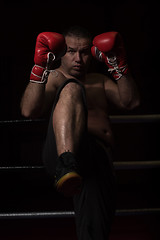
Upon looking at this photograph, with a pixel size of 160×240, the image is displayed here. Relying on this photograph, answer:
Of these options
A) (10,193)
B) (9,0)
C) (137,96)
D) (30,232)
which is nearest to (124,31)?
(9,0)

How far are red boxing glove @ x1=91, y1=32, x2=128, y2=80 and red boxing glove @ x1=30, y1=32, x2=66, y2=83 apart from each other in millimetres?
171

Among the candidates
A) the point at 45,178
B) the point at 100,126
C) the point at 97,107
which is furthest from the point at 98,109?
the point at 45,178

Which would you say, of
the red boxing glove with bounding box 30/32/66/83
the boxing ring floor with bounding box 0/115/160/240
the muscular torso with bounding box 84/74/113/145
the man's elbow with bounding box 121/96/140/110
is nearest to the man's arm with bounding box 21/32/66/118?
the red boxing glove with bounding box 30/32/66/83

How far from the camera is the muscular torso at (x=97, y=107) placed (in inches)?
52.2

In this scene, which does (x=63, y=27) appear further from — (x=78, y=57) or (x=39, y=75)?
(x=39, y=75)

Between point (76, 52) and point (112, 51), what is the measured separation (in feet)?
0.69

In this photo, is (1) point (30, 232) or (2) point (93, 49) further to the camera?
(1) point (30, 232)

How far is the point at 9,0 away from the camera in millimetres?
3783

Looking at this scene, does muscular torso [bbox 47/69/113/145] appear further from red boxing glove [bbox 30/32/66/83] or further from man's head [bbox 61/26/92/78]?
red boxing glove [bbox 30/32/66/83]

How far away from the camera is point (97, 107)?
4.79 ft

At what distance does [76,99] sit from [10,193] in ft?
8.18

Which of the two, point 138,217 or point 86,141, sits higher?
point 86,141

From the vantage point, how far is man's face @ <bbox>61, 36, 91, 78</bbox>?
1468 mm

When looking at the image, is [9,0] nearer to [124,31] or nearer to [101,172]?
[124,31]
